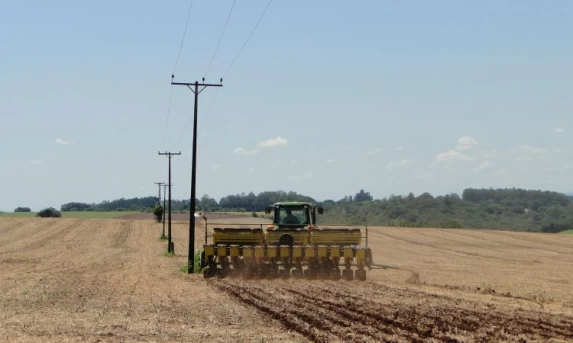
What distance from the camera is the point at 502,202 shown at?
5728 inches

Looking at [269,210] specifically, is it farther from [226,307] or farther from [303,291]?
[226,307]

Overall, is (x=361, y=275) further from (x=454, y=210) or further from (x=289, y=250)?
(x=454, y=210)

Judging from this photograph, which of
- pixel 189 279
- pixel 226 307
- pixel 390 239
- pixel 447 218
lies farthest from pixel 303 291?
pixel 447 218

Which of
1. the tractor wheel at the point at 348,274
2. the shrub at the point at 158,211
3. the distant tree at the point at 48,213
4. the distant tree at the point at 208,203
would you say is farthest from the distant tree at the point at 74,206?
the tractor wheel at the point at 348,274

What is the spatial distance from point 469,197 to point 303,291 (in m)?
143

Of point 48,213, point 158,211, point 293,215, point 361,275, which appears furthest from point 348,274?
point 48,213

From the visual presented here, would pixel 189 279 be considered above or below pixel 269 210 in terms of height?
below

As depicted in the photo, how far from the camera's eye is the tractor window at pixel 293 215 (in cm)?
3111

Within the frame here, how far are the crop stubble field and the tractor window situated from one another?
387 centimetres

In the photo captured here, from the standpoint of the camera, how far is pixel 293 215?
31250 millimetres

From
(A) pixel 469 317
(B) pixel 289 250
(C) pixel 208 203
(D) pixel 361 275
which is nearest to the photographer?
(A) pixel 469 317

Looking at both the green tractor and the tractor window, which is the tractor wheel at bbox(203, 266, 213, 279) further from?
the tractor window

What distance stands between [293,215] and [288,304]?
12739mm

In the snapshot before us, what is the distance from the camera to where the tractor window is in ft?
102
